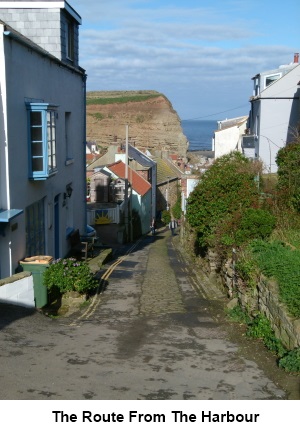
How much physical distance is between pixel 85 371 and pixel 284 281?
380cm

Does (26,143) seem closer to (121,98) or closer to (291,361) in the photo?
(291,361)

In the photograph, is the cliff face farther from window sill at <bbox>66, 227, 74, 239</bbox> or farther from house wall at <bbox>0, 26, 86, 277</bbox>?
window sill at <bbox>66, 227, 74, 239</bbox>

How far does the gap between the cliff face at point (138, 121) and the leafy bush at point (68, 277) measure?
89.9 metres

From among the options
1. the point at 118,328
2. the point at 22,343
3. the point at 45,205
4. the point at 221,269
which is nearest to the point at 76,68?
the point at 45,205

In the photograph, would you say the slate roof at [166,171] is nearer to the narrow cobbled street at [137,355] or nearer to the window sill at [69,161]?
the window sill at [69,161]

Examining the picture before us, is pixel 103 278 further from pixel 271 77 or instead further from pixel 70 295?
pixel 271 77

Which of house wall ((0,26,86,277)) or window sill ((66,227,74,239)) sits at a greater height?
house wall ((0,26,86,277))

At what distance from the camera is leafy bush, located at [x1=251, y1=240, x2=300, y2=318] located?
29.0ft

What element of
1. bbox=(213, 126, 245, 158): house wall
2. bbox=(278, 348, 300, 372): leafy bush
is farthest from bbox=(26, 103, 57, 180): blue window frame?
bbox=(213, 126, 245, 158): house wall

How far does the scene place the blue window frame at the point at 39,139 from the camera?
13.8 m

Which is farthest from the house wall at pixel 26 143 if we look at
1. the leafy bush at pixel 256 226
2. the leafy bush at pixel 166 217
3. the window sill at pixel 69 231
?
the leafy bush at pixel 166 217

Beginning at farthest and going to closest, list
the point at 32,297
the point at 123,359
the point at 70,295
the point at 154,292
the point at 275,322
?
the point at 154,292 → the point at 70,295 → the point at 32,297 → the point at 275,322 → the point at 123,359

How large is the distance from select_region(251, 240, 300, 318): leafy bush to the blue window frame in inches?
226

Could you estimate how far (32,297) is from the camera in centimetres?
1189
